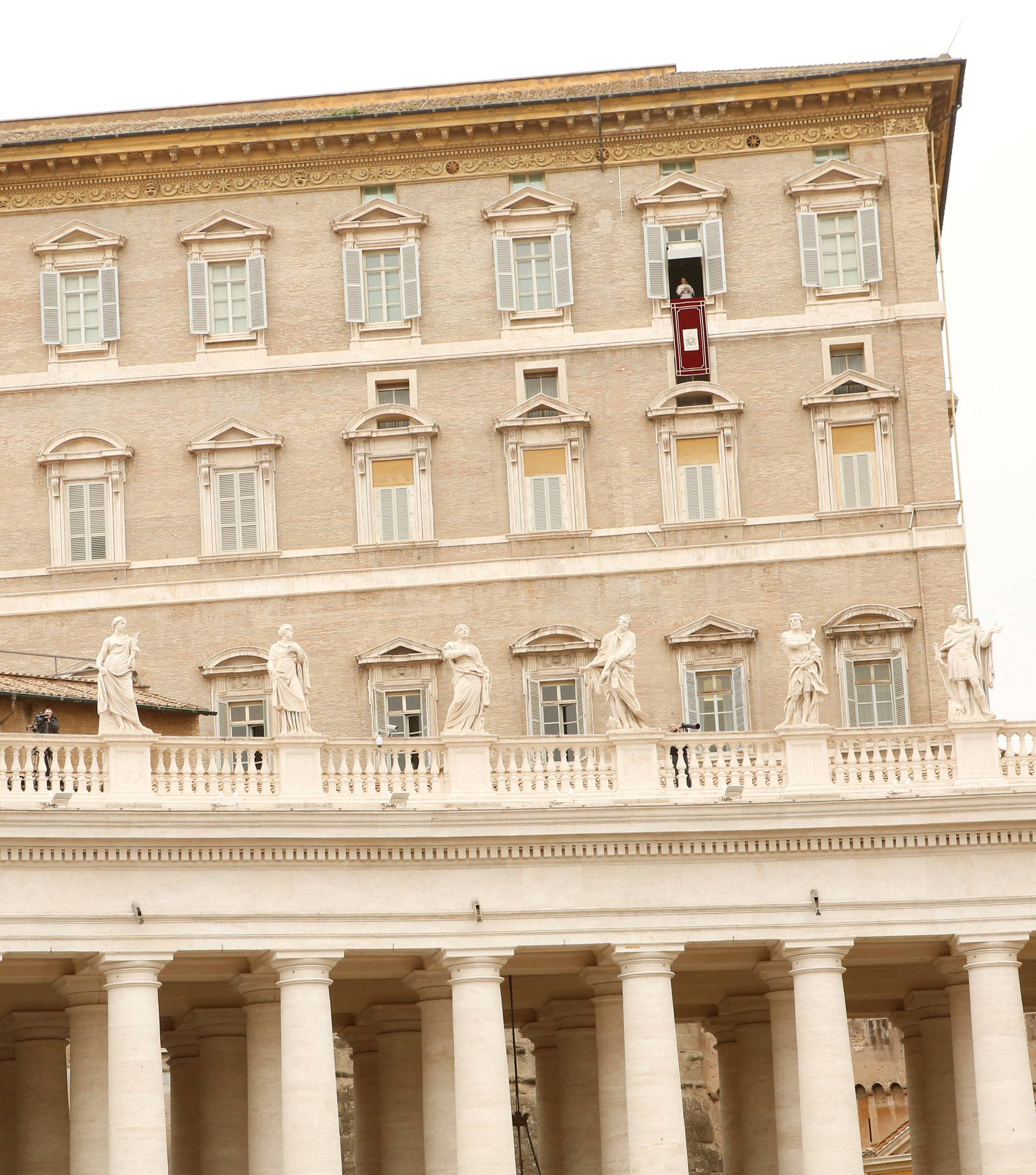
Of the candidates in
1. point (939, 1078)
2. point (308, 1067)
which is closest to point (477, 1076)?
point (308, 1067)

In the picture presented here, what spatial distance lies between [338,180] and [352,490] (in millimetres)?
8147

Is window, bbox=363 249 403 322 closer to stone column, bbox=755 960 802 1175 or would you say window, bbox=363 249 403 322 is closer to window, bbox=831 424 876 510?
window, bbox=831 424 876 510

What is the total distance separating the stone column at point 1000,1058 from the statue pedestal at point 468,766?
8.55 metres

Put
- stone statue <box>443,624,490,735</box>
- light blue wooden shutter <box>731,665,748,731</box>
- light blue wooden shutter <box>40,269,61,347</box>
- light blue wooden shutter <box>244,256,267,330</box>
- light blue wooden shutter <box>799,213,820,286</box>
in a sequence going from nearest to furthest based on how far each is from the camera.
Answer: stone statue <box>443,624,490,735</box> < light blue wooden shutter <box>731,665,748,731</box> < light blue wooden shutter <box>799,213,820,286</box> < light blue wooden shutter <box>244,256,267,330</box> < light blue wooden shutter <box>40,269,61,347</box>

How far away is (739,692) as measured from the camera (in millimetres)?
66250

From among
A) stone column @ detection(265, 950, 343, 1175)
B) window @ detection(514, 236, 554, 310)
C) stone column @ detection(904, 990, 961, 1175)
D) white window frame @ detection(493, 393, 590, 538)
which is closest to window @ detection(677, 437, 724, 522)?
white window frame @ detection(493, 393, 590, 538)

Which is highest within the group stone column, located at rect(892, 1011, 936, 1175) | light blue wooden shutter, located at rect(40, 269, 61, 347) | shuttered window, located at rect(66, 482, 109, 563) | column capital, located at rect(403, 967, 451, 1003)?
light blue wooden shutter, located at rect(40, 269, 61, 347)

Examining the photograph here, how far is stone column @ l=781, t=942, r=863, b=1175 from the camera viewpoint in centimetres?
4503

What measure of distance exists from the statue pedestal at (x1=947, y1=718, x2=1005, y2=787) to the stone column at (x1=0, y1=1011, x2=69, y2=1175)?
17.1 metres

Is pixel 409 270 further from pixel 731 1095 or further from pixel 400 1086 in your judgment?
pixel 400 1086

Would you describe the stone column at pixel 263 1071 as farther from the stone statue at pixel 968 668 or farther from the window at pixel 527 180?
the window at pixel 527 180

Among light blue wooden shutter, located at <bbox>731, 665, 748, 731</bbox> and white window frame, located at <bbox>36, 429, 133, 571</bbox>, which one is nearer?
light blue wooden shutter, located at <bbox>731, 665, 748, 731</bbox>

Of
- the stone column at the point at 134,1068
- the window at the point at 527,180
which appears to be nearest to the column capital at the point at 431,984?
the stone column at the point at 134,1068

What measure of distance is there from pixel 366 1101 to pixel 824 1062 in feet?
38.9
